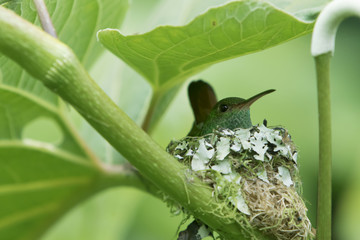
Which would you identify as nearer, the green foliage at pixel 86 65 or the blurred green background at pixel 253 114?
the green foliage at pixel 86 65

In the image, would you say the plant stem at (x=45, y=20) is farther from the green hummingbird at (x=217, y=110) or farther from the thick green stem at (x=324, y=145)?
the green hummingbird at (x=217, y=110)

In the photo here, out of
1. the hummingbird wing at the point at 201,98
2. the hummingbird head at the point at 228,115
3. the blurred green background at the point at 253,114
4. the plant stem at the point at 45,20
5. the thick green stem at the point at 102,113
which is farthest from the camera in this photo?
the blurred green background at the point at 253,114

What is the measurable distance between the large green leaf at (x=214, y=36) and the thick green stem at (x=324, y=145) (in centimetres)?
31

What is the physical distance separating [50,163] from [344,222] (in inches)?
78.3

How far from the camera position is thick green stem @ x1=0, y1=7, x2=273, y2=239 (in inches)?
52.3

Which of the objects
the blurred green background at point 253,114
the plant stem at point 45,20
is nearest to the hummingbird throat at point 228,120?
the blurred green background at point 253,114

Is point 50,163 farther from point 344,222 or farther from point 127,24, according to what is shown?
point 344,222

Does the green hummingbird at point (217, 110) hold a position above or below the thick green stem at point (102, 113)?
above

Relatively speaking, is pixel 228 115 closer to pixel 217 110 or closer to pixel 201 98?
pixel 217 110

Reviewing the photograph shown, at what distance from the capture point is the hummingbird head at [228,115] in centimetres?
293

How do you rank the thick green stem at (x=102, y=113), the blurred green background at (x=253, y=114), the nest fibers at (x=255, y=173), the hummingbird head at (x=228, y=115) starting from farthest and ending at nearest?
1. the blurred green background at (x=253, y=114)
2. the hummingbird head at (x=228, y=115)
3. the nest fibers at (x=255, y=173)
4. the thick green stem at (x=102, y=113)

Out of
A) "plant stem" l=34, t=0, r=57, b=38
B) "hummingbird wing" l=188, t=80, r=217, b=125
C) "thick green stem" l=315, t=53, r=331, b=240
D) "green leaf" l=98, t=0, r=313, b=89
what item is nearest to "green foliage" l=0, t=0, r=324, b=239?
"green leaf" l=98, t=0, r=313, b=89

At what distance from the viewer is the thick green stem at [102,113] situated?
1328mm

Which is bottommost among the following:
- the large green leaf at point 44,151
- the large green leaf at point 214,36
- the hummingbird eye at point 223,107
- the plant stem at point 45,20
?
the large green leaf at point 44,151
